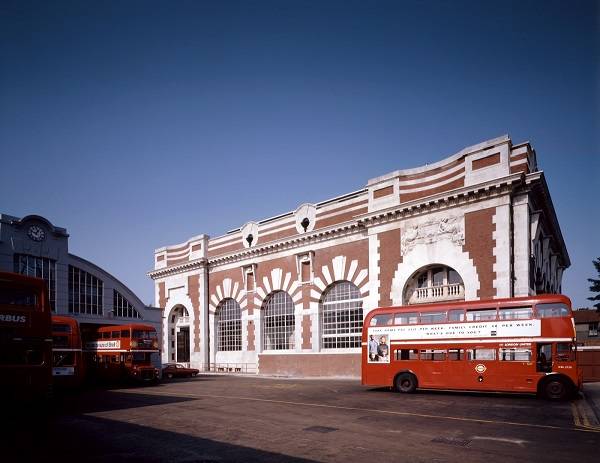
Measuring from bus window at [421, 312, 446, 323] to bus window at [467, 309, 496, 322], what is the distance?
1.03m

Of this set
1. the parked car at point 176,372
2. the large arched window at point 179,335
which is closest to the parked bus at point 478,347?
the parked car at point 176,372

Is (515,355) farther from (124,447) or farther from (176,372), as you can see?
(176,372)

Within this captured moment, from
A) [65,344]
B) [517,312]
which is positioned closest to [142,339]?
[65,344]

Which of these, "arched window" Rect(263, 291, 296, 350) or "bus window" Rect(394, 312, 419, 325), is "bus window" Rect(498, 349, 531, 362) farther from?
"arched window" Rect(263, 291, 296, 350)

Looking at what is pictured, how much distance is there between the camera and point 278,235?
35.6 meters

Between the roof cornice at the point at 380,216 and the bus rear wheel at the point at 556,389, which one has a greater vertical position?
the roof cornice at the point at 380,216

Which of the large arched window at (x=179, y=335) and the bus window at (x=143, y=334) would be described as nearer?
the bus window at (x=143, y=334)

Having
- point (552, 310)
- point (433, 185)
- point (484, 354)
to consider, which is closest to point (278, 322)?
point (433, 185)

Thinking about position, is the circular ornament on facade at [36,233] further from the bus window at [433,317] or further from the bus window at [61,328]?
the bus window at [433,317]

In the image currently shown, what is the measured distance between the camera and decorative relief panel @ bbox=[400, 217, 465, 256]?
24.6 metres

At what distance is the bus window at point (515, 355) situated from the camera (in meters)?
17.6

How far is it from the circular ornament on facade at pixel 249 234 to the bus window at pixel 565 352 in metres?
24.1

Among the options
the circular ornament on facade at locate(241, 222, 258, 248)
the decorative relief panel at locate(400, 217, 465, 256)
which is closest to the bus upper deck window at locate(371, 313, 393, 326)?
the decorative relief panel at locate(400, 217, 465, 256)

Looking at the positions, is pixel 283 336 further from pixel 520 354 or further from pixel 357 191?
pixel 520 354
